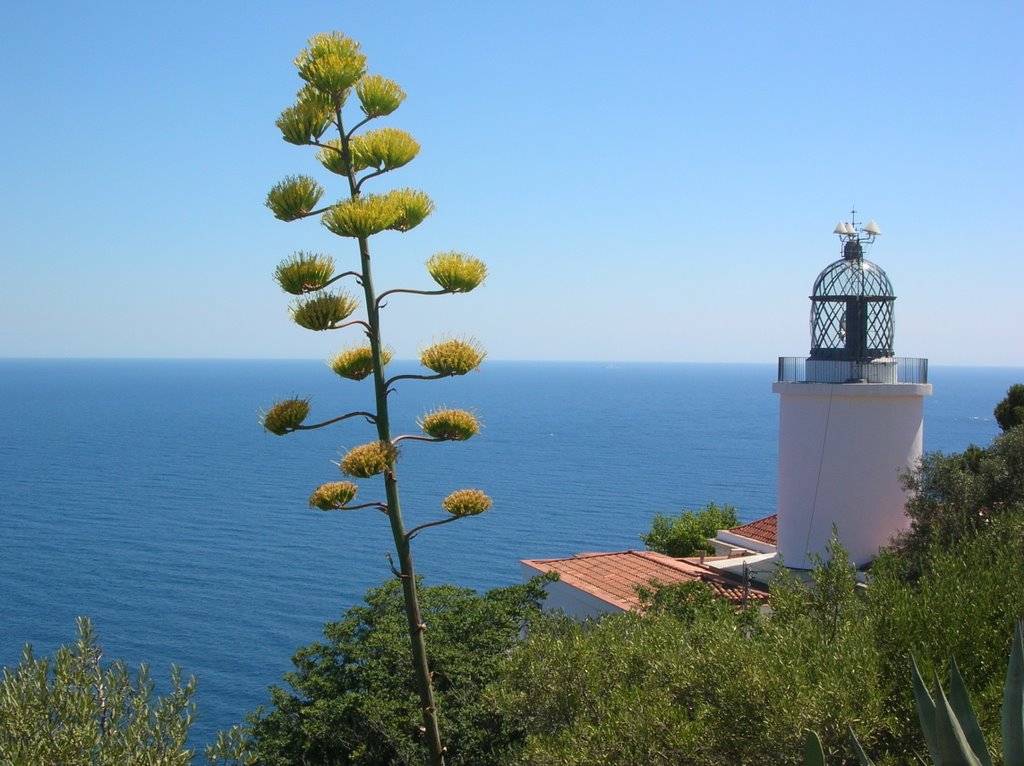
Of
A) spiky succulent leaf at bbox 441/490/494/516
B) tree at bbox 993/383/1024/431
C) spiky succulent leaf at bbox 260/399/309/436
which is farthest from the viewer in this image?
tree at bbox 993/383/1024/431

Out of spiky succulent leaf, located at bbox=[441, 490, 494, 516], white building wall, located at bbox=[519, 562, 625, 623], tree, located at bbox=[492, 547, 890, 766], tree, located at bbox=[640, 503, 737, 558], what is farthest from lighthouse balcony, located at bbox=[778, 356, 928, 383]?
spiky succulent leaf, located at bbox=[441, 490, 494, 516]

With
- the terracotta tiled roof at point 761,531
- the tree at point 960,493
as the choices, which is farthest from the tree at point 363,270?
the terracotta tiled roof at point 761,531

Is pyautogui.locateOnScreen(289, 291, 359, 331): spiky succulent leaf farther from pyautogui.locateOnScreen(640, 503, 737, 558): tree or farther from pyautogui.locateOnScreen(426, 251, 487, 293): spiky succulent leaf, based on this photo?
pyautogui.locateOnScreen(640, 503, 737, 558): tree

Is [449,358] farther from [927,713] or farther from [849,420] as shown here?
[849,420]

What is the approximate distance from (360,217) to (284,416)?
1240 millimetres

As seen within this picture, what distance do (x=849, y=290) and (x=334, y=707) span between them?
38.6 ft

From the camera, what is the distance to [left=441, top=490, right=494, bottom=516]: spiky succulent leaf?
19.1ft

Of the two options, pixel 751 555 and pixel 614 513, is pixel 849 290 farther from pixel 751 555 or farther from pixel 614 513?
pixel 614 513

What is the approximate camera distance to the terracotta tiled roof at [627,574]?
1717 centimetres

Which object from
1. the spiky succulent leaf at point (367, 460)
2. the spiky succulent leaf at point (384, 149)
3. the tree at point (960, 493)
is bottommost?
the tree at point (960, 493)

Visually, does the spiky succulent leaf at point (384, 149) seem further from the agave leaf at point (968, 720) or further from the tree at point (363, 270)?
the agave leaf at point (968, 720)

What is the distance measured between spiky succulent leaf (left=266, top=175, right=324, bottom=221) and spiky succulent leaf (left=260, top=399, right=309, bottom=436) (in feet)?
3.65

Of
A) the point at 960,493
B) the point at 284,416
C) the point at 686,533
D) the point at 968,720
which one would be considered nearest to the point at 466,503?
the point at 284,416

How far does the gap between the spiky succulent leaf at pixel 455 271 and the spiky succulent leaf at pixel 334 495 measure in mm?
1322
